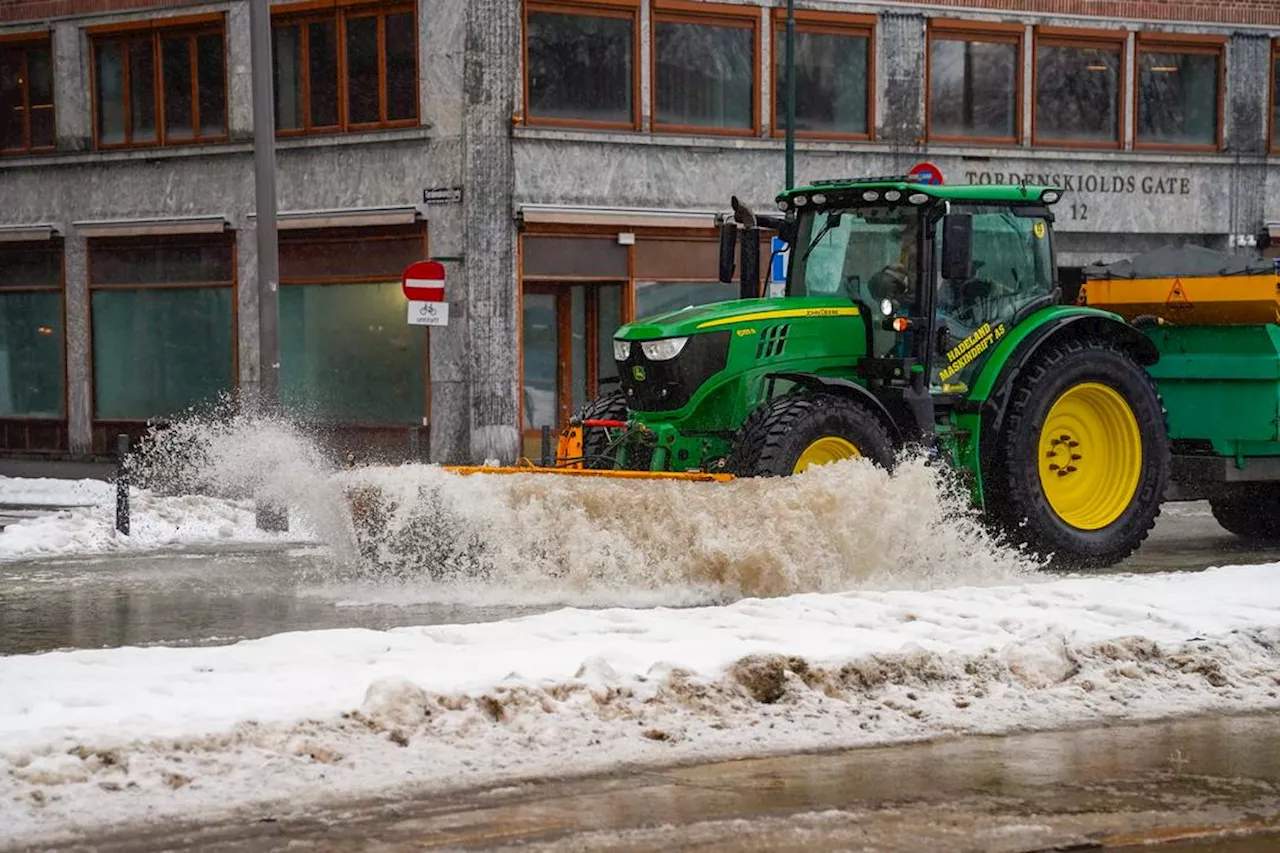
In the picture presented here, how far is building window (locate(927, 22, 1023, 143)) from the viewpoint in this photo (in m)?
26.9

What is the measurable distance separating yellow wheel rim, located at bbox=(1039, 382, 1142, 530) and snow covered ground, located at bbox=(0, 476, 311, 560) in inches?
270

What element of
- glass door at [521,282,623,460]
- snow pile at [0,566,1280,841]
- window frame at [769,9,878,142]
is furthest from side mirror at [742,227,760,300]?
window frame at [769,9,878,142]

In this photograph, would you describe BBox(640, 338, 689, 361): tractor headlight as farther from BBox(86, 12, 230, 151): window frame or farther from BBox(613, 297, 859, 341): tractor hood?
BBox(86, 12, 230, 151): window frame

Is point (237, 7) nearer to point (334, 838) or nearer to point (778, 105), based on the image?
point (778, 105)

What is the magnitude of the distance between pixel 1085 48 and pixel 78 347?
50.9ft

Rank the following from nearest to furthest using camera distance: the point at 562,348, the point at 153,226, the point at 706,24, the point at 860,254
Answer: the point at 860,254
the point at 562,348
the point at 706,24
the point at 153,226

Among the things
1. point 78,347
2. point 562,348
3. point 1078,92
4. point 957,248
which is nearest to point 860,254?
point 957,248

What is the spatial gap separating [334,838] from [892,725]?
266 centimetres

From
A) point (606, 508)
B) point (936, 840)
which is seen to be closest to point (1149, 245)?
point (606, 508)

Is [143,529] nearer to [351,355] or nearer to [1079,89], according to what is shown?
[351,355]

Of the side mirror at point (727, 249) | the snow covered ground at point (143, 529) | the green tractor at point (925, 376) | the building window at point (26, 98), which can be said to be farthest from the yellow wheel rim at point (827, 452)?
the building window at point (26, 98)

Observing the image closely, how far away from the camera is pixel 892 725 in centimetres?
770

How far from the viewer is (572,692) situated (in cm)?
775

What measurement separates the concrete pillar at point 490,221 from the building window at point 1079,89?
8.17m
